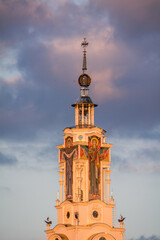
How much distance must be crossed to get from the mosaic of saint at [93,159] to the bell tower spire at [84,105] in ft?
6.36

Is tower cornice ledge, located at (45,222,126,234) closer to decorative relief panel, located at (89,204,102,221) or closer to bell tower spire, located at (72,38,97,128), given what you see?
decorative relief panel, located at (89,204,102,221)

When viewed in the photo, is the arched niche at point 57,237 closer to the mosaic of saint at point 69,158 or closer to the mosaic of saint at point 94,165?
the mosaic of saint at point 69,158

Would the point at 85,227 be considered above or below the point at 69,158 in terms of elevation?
below

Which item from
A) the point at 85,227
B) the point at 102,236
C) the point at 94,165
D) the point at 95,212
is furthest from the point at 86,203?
the point at 94,165

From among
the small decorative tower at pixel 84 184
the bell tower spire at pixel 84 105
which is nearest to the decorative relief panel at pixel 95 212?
the small decorative tower at pixel 84 184

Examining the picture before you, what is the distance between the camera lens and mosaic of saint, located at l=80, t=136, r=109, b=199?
275 feet

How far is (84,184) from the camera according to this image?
83.9 meters

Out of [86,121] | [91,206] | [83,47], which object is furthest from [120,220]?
[83,47]

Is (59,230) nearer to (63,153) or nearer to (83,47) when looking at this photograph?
(63,153)

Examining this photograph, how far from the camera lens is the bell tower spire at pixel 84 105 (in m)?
85.6

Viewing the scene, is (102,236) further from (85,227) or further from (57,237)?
(57,237)

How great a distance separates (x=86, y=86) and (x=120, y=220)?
12.7 meters

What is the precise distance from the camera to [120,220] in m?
83.9

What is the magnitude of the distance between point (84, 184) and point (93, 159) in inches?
93.6
